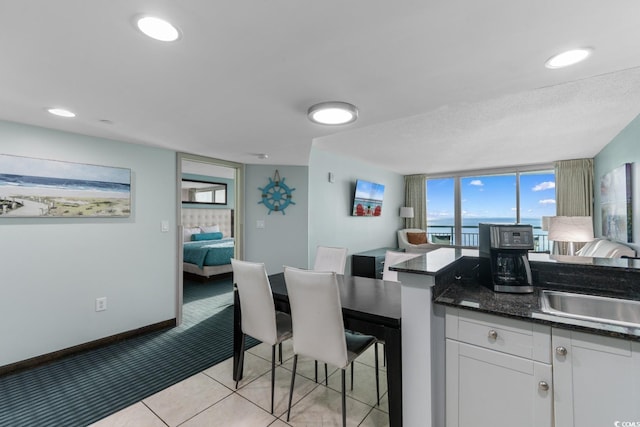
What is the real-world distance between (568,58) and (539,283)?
4.14 feet

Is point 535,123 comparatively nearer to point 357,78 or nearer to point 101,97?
point 357,78

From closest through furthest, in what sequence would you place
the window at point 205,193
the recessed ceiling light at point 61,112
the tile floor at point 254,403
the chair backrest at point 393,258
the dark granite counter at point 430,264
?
the dark granite counter at point 430,264 → the tile floor at point 254,403 → the recessed ceiling light at point 61,112 → the chair backrest at point 393,258 → the window at point 205,193

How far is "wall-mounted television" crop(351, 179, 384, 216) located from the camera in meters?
4.98

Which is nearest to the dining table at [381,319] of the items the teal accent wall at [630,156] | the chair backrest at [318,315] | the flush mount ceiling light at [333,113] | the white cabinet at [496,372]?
the chair backrest at [318,315]

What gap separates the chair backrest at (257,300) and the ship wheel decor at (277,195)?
6.78 feet

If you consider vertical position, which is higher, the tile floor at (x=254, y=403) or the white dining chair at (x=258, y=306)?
the white dining chair at (x=258, y=306)

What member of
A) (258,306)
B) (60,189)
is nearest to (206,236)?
(60,189)

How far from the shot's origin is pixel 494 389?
1.34m

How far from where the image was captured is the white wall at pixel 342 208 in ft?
13.8

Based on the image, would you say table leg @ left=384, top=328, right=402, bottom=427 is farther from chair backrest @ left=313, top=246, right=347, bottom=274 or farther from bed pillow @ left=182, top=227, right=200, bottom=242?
bed pillow @ left=182, top=227, right=200, bottom=242

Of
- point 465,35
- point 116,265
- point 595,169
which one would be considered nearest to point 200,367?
point 116,265

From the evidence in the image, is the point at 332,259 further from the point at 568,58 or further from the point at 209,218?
the point at 209,218

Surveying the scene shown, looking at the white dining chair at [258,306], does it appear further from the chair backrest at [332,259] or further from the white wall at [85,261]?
the white wall at [85,261]

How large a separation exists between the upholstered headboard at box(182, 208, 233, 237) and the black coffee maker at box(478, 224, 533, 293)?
247 inches
